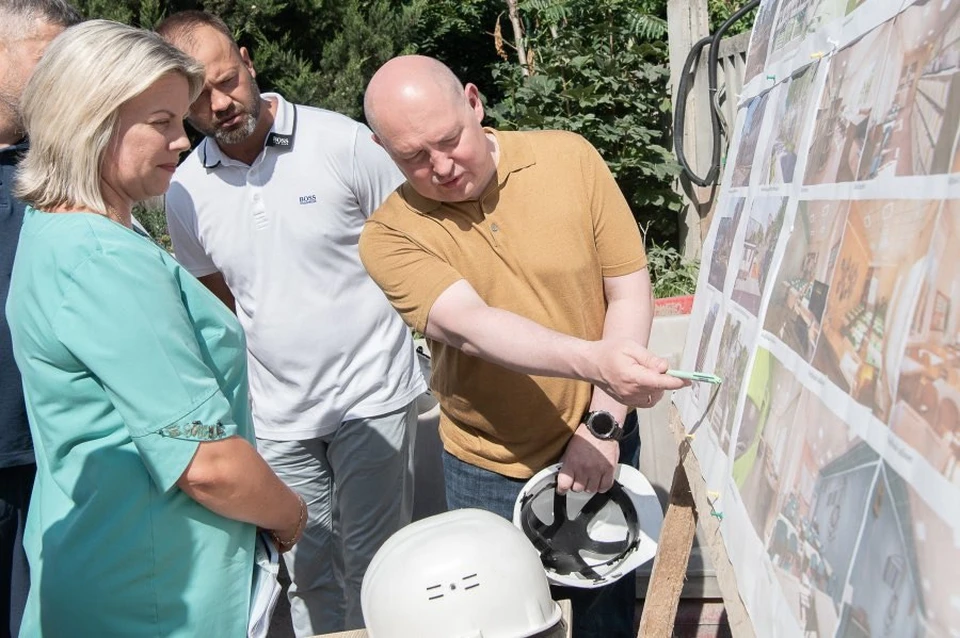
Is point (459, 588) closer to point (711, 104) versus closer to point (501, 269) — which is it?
point (501, 269)

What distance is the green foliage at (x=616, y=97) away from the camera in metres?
5.89

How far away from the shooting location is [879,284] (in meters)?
1.13

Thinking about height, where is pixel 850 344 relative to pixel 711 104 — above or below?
below

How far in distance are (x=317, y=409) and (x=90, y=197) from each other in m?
1.46

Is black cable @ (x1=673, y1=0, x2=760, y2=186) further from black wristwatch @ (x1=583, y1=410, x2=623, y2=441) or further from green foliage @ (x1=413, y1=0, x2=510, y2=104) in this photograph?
black wristwatch @ (x1=583, y1=410, x2=623, y2=441)

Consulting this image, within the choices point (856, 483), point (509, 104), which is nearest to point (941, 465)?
point (856, 483)

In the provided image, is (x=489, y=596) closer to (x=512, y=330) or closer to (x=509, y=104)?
(x=512, y=330)

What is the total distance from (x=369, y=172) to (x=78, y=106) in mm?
1377

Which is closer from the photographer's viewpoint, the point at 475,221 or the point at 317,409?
the point at 475,221

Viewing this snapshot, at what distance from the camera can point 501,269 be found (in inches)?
88.2

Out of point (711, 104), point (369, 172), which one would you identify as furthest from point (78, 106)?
point (711, 104)

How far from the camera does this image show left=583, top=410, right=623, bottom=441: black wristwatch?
2.28m

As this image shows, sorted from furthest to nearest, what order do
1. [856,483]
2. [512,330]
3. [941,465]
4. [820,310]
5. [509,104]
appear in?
[509,104]
[512,330]
[820,310]
[856,483]
[941,465]

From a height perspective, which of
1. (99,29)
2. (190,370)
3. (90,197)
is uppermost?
(99,29)
